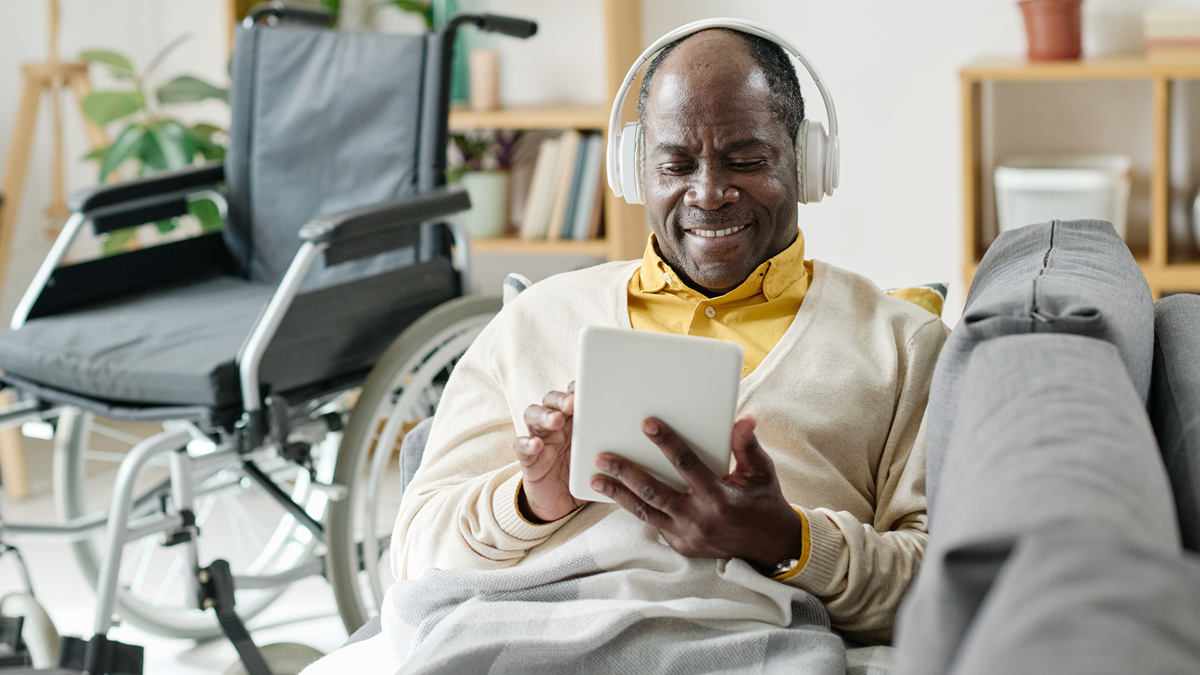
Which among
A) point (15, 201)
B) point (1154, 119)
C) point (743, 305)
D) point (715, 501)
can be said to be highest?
point (1154, 119)

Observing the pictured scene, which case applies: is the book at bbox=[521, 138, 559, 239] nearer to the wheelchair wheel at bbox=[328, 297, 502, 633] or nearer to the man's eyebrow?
the wheelchair wheel at bbox=[328, 297, 502, 633]

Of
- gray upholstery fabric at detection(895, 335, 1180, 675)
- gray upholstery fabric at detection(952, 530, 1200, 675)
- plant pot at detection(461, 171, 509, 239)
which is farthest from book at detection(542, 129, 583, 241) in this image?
gray upholstery fabric at detection(952, 530, 1200, 675)

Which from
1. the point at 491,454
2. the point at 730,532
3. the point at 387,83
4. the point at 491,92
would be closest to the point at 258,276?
the point at 387,83

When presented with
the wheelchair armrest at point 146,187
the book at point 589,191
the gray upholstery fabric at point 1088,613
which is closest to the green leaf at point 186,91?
the wheelchair armrest at point 146,187

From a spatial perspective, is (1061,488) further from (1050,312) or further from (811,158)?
(811,158)

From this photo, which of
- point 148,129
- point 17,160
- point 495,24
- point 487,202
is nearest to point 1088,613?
point 495,24

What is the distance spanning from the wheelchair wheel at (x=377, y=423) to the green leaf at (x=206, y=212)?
107cm

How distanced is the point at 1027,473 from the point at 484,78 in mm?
2386

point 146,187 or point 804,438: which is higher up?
point 146,187

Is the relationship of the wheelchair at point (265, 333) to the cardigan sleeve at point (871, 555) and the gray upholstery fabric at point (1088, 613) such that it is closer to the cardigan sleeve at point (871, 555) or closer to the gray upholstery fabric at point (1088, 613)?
the cardigan sleeve at point (871, 555)

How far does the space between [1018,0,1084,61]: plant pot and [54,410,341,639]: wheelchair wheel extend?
5.43 ft

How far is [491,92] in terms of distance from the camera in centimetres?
281

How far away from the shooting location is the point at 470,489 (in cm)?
104

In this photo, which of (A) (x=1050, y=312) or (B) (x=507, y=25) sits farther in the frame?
(B) (x=507, y=25)
